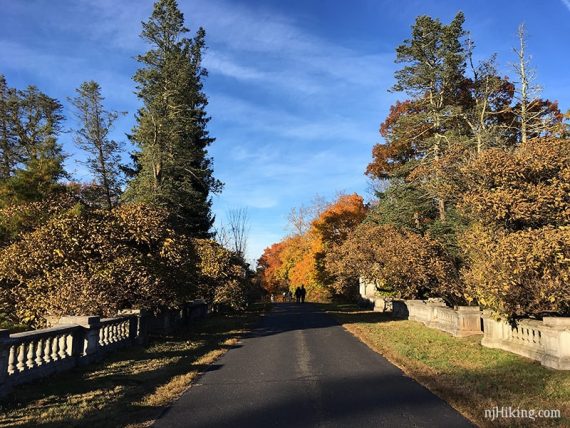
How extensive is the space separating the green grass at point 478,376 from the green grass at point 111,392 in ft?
14.2

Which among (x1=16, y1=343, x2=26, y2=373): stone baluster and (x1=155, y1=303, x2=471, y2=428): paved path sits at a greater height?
(x1=16, y1=343, x2=26, y2=373): stone baluster

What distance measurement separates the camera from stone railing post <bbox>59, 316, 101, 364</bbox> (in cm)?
1109

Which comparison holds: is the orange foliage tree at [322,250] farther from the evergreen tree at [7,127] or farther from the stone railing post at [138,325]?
the evergreen tree at [7,127]

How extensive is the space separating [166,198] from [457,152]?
19.7 m

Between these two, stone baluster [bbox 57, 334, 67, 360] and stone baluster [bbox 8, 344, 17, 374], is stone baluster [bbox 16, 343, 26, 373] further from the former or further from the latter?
stone baluster [bbox 57, 334, 67, 360]

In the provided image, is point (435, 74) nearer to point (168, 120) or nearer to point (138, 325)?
point (168, 120)

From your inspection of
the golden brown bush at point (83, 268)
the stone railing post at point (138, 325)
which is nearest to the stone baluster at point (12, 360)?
the golden brown bush at point (83, 268)

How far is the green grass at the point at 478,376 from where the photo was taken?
23.7 ft

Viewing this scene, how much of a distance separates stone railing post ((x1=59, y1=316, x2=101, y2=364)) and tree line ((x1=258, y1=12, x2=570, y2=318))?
886 cm

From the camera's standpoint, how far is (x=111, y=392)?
827cm

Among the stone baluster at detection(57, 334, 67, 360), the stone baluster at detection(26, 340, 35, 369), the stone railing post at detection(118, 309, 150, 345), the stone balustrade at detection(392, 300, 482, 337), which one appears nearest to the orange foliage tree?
the stone balustrade at detection(392, 300, 482, 337)

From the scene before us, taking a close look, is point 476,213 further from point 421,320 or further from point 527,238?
point 421,320

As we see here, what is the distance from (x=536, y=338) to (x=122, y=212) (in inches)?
477

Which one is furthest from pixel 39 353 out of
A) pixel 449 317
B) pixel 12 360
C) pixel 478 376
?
pixel 449 317
